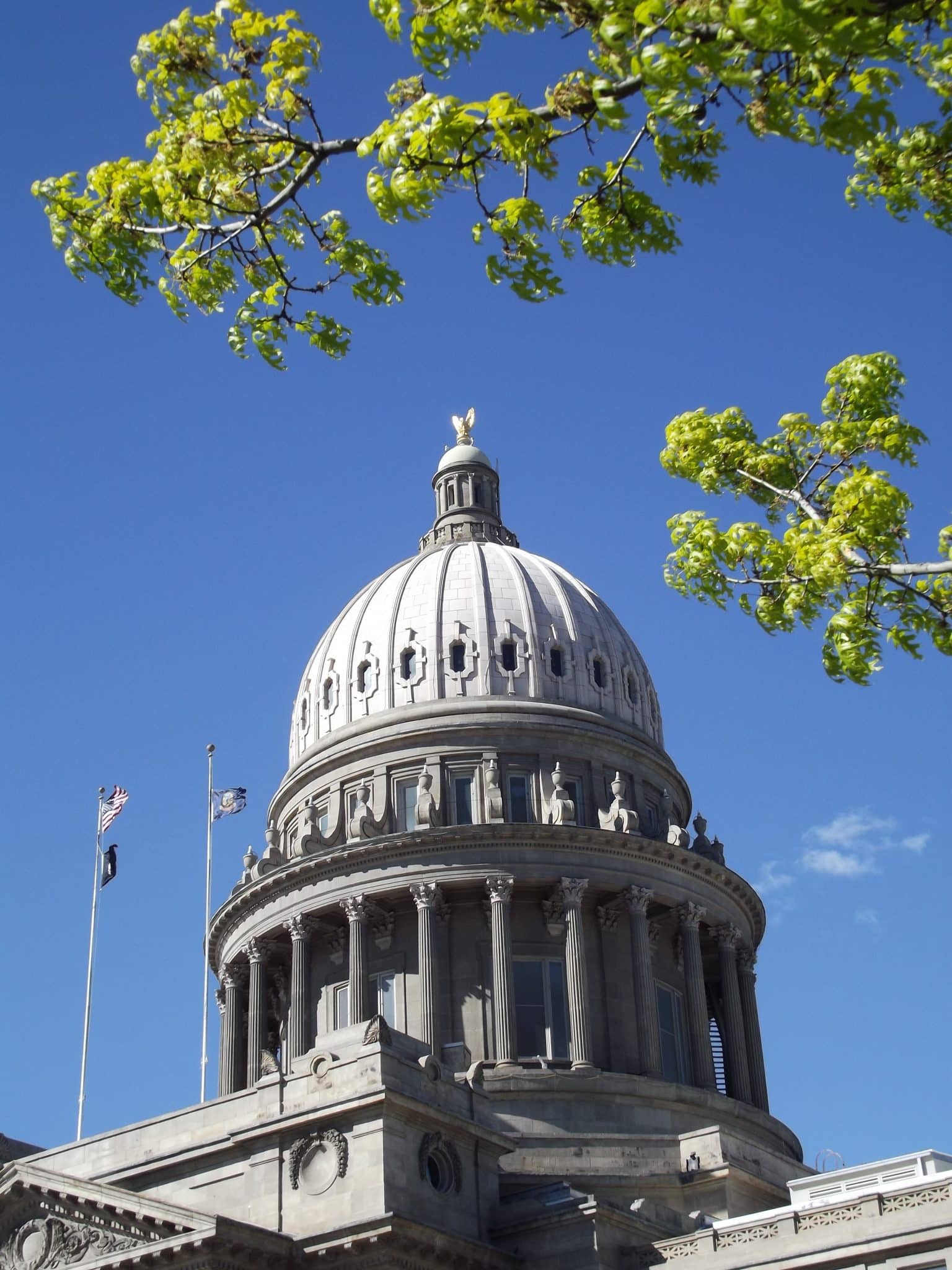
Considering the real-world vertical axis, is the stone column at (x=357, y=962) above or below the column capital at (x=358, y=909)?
below

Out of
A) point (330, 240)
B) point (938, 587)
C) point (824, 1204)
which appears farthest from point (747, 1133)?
point (330, 240)

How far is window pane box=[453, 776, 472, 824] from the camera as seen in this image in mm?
65438

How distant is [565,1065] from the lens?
2338 inches

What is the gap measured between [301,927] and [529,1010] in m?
9.45

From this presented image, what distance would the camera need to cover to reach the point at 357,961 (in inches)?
2436

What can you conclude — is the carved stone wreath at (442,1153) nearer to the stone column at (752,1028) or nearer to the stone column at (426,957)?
the stone column at (426,957)

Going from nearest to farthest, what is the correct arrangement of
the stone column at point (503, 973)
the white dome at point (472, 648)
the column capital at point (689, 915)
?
the stone column at point (503, 973) → the column capital at point (689, 915) → the white dome at point (472, 648)

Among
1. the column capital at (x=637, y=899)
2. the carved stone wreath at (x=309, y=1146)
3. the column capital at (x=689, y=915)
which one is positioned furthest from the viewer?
the column capital at (x=689, y=915)

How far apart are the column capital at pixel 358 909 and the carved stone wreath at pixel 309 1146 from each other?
17709 millimetres

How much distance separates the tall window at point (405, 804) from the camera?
66.1m

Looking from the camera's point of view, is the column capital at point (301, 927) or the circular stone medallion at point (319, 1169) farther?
the column capital at point (301, 927)

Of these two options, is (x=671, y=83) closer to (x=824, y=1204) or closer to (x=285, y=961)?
(x=824, y=1204)

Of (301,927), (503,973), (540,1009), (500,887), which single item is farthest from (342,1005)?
(500,887)

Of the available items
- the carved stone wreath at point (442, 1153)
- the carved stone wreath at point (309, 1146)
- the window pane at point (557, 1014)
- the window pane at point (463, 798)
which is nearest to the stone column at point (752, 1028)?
the window pane at point (557, 1014)
